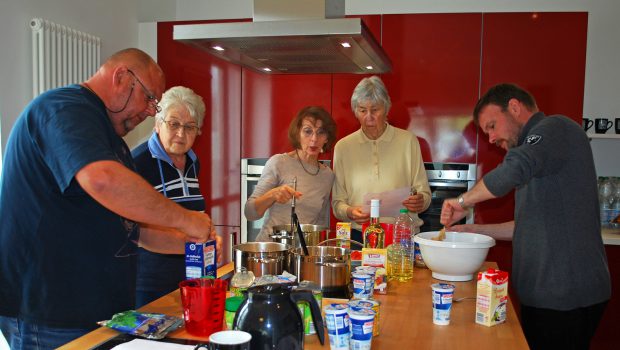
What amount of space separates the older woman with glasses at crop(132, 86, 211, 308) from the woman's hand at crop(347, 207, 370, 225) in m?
0.67

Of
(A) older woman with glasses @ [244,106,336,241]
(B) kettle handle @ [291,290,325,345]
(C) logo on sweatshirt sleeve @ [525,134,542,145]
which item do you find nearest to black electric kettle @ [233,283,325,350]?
(B) kettle handle @ [291,290,325,345]

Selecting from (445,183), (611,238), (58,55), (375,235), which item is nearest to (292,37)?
(375,235)

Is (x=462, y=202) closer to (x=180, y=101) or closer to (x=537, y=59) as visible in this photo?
(x=180, y=101)

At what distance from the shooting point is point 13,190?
1.43 meters

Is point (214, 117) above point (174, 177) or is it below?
above

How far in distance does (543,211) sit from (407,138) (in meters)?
0.99

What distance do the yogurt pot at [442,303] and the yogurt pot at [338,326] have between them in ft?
1.05

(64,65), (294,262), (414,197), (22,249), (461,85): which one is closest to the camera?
(22,249)

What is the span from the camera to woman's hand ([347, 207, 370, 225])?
96.6 inches

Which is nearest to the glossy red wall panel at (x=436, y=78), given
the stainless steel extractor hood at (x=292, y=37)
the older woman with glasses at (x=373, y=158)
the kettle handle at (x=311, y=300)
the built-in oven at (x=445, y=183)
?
the built-in oven at (x=445, y=183)

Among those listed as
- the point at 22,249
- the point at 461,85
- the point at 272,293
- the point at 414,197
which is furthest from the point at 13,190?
the point at 461,85

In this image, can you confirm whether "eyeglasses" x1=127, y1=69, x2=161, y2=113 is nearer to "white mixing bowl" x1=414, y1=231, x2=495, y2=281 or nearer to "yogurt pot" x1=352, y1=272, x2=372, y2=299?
"yogurt pot" x1=352, y1=272, x2=372, y2=299

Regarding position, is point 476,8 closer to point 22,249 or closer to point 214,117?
point 214,117

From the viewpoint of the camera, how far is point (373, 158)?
111 inches
